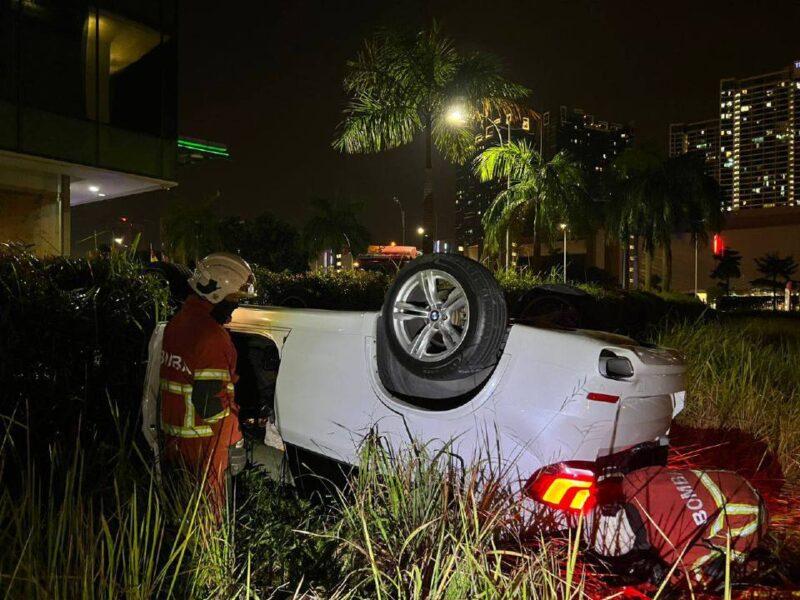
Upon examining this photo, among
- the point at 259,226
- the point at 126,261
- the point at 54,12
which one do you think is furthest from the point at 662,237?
the point at 126,261

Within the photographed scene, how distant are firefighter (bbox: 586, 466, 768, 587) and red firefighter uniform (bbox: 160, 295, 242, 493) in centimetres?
195

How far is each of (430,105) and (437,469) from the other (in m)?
13.0

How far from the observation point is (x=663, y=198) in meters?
35.2

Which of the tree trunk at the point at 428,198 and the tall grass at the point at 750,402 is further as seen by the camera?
the tree trunk at the point at 428,198

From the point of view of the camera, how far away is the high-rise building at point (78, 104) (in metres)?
15.9

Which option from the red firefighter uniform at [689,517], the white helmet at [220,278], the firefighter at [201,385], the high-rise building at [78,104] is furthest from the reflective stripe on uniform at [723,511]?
the high-rise building at [78,104]

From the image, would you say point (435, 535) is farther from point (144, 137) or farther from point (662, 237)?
point (662, 237)

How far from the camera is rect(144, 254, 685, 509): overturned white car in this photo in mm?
2570

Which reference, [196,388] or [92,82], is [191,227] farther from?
[196,388]

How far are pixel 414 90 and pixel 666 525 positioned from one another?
13.1 m

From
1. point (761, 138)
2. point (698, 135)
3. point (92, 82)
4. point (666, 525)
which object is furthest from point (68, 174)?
point (698, 135)

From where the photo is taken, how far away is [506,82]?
14.9m

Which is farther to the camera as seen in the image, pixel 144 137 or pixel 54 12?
pixel 144 137

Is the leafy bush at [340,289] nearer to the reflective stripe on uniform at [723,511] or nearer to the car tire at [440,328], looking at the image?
the car tire at [440,328]
